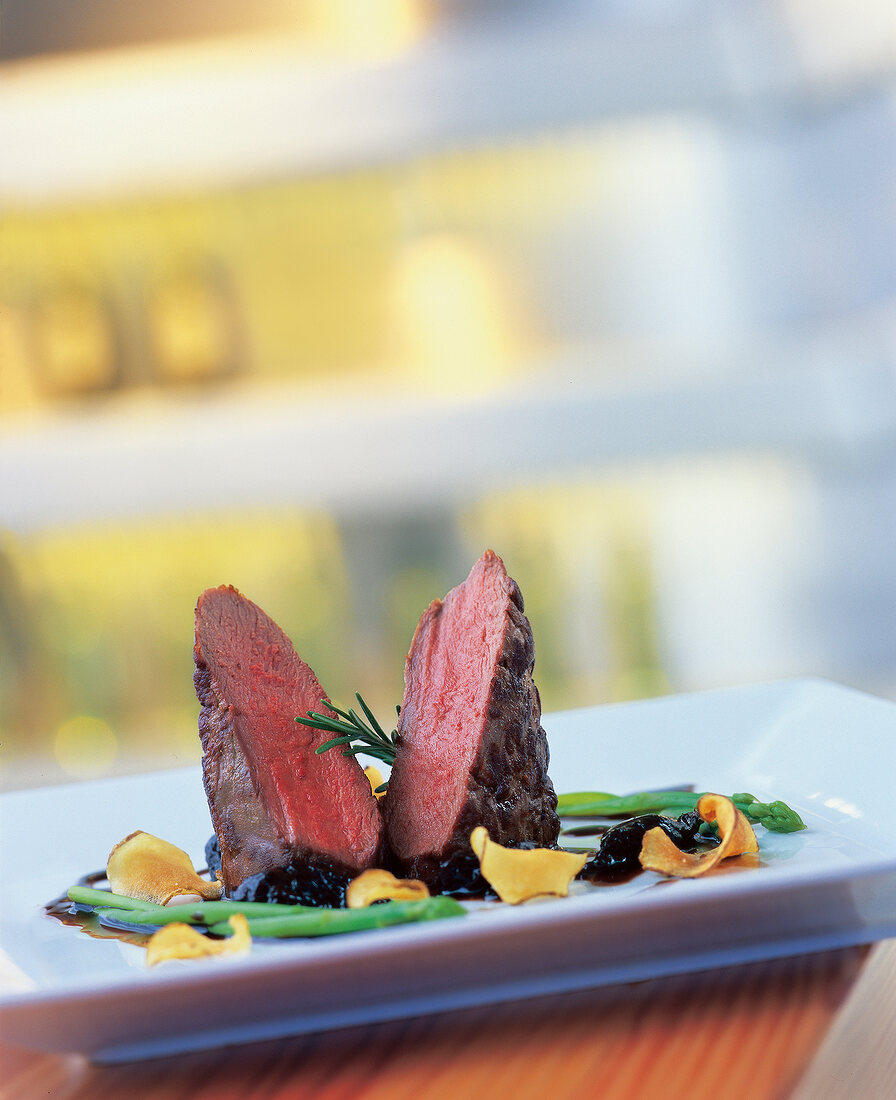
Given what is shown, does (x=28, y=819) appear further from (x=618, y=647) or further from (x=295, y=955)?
(x=618, y=647)

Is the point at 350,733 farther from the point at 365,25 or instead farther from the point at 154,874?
the point at 365,25

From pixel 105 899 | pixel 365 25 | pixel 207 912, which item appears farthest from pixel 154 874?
pixel 365 25

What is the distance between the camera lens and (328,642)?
11.0ft

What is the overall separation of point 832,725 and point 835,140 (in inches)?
88.8

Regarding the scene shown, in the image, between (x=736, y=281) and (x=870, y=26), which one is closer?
(x=870, y=26)

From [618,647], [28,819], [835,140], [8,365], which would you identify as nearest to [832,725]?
[28,819]

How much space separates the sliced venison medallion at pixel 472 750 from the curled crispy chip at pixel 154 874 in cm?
19

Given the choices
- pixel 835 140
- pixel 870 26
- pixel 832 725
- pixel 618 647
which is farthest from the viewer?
pixel 618 647

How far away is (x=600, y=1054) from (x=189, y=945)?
307mm

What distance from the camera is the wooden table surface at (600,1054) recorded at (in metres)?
0.71

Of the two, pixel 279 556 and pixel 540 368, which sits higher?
pixel 540 368

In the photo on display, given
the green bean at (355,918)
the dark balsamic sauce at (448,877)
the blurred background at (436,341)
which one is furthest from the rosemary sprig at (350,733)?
the blurred background at (436,341)

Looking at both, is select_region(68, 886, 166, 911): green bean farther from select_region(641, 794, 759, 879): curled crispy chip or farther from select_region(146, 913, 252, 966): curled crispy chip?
select_region(641, 794, 759, 879): curled crispy chip

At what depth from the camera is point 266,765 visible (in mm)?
1152
